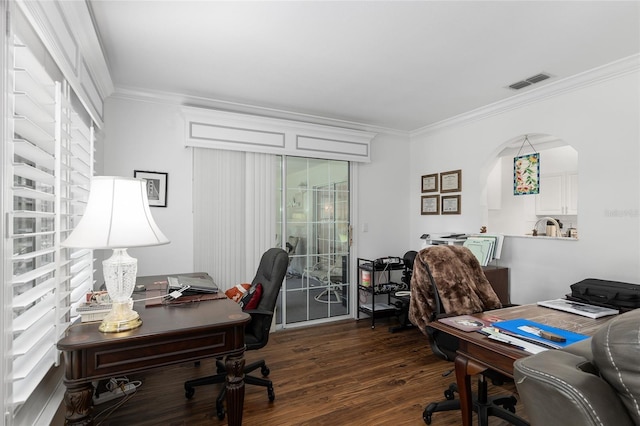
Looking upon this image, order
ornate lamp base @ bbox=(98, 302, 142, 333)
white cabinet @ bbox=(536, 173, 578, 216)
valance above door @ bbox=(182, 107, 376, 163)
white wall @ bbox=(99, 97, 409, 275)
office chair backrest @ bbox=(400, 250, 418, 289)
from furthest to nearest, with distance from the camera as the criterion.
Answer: white cabinet @ bbox=(536, 173, 578, 216)
office chair backrest @ bbox=(400, 250, 418, 289)
valance above door @ bbox=(182, 107, 376, 163)
white wall @ bbox=(99, 97, 409, 275)
ornate lamp base @ bbox=(98, 302, 142, 333)

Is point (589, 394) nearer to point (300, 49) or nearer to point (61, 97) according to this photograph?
point (61, 97)

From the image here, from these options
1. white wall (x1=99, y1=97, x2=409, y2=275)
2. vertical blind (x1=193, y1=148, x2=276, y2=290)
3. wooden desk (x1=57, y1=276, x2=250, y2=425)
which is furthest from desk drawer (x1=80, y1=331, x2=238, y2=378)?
vertical blind (x1=193, y1=148, x2=276, y2=290)

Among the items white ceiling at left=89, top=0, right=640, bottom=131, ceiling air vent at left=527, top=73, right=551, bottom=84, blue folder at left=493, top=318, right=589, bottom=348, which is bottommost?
blue folder at left=493, top=318, right=589, bottom=348

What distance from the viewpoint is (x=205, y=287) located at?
2314 millimetres

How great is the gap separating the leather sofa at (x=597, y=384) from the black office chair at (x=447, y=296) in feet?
4.23

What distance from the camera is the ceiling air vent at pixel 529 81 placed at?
295cm

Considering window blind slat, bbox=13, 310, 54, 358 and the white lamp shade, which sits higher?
the white lamp shade

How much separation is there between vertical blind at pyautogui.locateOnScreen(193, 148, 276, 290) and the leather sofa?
3205mm

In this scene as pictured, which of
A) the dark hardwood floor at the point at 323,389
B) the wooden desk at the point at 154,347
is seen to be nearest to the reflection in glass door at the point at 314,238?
the dark hardwood floor at the point at 323,389

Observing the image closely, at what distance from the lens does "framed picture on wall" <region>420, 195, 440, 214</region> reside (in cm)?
446

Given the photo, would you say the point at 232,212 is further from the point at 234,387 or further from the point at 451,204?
the point at 451,204

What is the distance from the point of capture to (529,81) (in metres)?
3.06

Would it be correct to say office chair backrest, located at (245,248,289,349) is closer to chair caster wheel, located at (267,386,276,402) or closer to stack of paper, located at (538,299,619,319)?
chair caster wheel, located at (267,386,276,402)

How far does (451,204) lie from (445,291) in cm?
225
